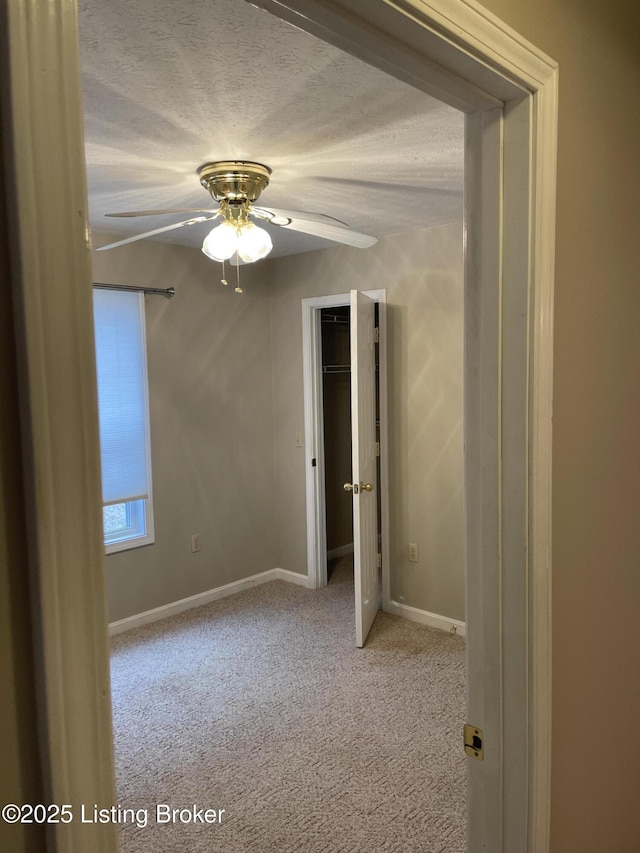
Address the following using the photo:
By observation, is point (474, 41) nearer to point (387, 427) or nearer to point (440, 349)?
point (440, 349)

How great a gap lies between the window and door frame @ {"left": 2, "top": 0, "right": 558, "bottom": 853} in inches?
119

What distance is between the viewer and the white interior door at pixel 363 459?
3643 millimetres

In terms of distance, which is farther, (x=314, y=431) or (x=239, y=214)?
(x=314, y=431)

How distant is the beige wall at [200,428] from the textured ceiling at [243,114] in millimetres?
1053

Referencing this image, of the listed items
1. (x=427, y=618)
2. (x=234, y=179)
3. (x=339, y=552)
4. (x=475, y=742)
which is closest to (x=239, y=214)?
(x=234, y=179)

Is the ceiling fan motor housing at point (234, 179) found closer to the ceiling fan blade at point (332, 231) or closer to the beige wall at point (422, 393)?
the ceiling fan blade at point (332, 231)

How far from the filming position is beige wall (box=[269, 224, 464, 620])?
3744 mm

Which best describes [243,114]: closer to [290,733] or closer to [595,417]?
[595,417]

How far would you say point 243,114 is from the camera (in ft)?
Answer: 6.45

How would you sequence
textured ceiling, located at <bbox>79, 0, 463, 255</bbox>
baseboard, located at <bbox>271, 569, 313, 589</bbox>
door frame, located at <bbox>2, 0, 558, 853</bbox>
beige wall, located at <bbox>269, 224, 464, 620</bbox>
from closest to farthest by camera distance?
door frame, located at <bbox>2, 0, 558, 853</bbox> < textured ceiling, located at <bbox>79, 0, 463, 255</bbox> < beige wall, located at <bbox>269, 224, 464, 620</bbox> < baseboard, located at <bbox>271, 569, 313, 589</bbox>

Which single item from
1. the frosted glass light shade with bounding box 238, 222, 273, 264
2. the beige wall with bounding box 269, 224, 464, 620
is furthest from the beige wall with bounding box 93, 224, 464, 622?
the frosted glass light shade with bounding box 238, 222, 273, 264

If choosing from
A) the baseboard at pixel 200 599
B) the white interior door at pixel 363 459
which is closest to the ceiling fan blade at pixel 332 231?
the white interior door at pixel 363 459

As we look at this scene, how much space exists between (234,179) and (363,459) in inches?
72.4

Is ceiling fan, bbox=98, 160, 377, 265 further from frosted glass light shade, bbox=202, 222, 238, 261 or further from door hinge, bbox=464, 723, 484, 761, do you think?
door hinge, bbox=464, 723, 484, 761
